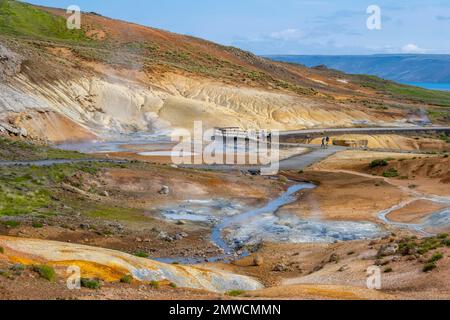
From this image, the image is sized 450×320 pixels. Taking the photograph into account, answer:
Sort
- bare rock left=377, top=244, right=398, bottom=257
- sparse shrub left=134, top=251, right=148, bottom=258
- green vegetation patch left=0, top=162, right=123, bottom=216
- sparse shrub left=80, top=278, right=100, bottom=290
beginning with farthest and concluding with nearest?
green vegetation patch left=0, top=162, right=123, bottom=216, sparse shrub left=134, top=251, right=148, bottom=258, bare rock left=377, top=244, right=398, bottom=257, sparse shrub left=80, top=278, right=100, bottom=290

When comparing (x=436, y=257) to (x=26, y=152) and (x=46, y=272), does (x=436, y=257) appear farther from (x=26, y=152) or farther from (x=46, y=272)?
(x=26, y=152)

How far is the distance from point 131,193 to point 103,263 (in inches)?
846

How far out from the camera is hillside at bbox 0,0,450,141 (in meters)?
72.1

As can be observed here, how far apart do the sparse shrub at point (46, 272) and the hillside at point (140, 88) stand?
141 ft

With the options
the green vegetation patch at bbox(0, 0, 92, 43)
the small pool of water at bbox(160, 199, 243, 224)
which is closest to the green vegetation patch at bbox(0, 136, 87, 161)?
the small pool of water at bbox(160, 199, 243, 224)

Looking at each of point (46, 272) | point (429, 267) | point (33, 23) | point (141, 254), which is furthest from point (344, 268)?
point (33, 23)

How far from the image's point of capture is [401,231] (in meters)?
35.8

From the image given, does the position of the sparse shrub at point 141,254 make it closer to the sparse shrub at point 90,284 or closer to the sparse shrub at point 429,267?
the sparse shrub at point 90,284

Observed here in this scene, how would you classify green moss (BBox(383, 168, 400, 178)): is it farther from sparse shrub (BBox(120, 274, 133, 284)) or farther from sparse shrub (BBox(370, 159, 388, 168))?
sparse shrub (BBox(120, 274, 133, 284))

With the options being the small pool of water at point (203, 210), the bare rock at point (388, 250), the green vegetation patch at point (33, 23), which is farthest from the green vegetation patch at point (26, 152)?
the green vegetation patch at point (33, 23)

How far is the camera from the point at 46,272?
18.6 m

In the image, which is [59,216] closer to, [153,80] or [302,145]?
[302,145]

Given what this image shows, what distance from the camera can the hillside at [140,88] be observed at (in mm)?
72062

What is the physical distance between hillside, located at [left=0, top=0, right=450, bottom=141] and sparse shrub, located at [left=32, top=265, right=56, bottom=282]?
141 feet
